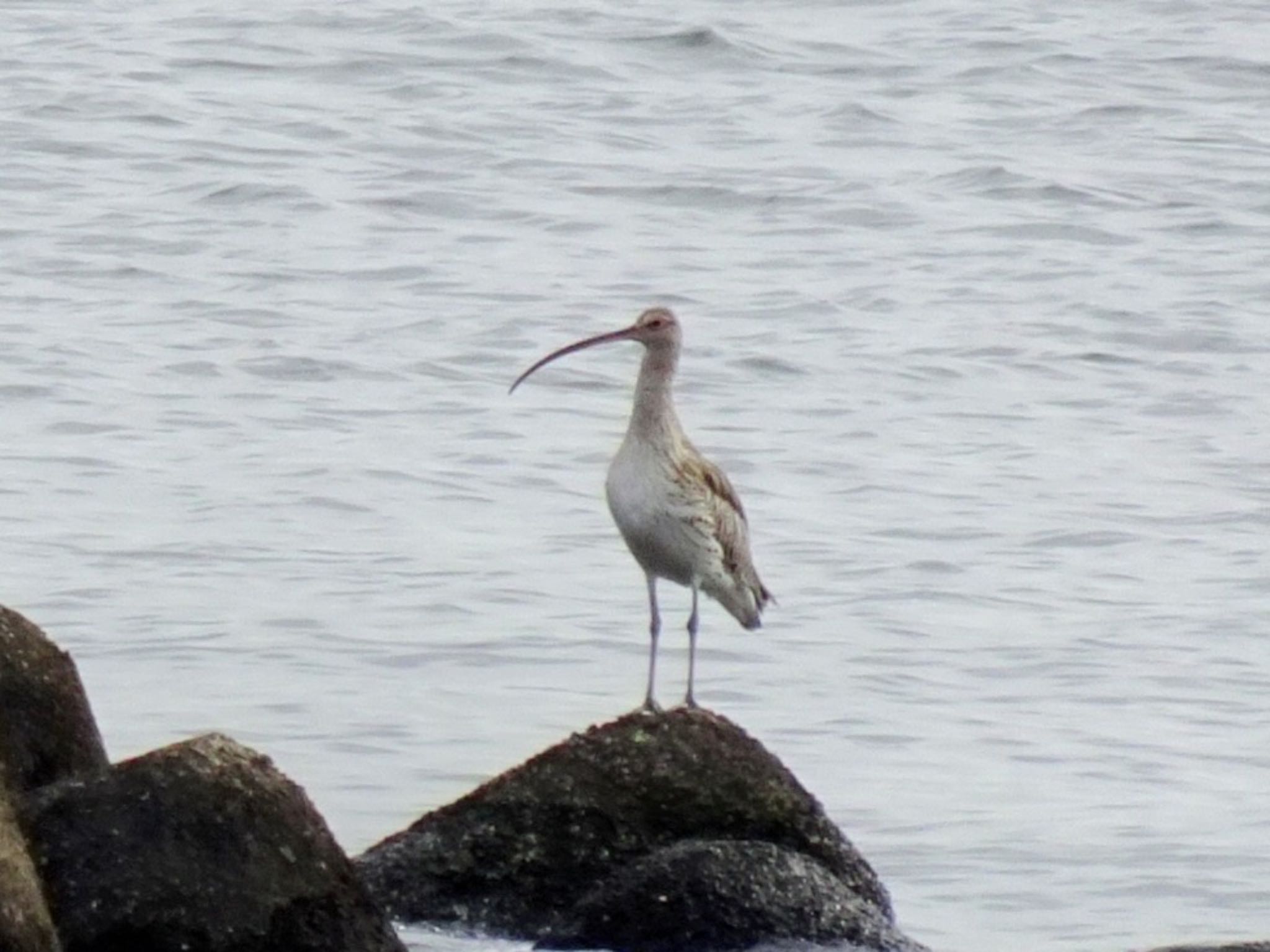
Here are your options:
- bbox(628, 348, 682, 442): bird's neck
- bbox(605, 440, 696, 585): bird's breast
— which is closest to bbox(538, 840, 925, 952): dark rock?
bbox(605, 440, 696, 585): bird's breast

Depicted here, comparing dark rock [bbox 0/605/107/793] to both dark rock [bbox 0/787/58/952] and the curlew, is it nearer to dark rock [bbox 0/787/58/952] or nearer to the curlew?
dark rock [bbox 0/787/58/952]

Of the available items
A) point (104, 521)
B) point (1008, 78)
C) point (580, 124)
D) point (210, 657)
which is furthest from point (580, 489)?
point (1008, 78)

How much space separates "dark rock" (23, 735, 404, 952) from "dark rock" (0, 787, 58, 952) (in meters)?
0.43

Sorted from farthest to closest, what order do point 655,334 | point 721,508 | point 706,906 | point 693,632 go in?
point 655,334, point 693,632, point 721,508, point 706,906

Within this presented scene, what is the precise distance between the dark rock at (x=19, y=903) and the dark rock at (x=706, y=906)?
5.90 feet

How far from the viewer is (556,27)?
28.8 meters

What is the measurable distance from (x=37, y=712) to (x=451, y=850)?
1.22 meters

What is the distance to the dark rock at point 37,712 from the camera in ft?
28.7

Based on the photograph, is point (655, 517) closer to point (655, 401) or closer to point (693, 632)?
point (655, 401)

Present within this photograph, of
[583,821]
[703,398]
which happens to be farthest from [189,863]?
[703,398]

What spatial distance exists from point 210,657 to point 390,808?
203cm

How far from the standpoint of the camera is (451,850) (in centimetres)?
912

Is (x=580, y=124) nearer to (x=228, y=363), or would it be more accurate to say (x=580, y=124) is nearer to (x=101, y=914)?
(x=228, y=363)

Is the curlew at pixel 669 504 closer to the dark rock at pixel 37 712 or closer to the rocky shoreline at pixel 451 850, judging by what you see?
the rocky shoreline at pixel 451 850
